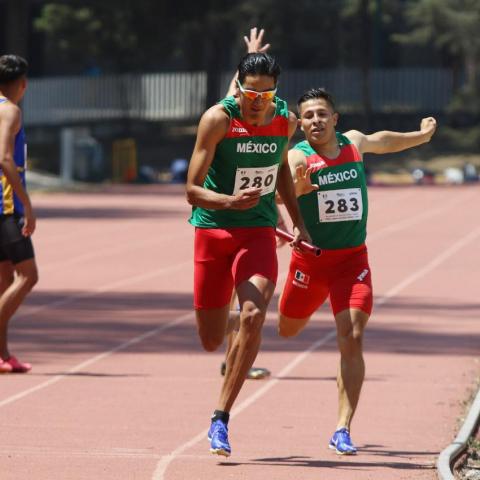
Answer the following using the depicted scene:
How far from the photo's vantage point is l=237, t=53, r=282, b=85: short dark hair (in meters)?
8.52

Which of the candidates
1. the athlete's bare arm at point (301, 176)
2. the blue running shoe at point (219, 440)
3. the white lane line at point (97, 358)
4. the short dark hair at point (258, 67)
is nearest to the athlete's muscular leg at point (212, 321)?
the blue running shoe at point (219, 440)

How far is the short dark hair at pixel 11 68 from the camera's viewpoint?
11.3 m

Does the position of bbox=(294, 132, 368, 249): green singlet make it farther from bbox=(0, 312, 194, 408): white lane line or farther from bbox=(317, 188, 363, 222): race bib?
bbox=(0, 312, 194, 408): white lane line

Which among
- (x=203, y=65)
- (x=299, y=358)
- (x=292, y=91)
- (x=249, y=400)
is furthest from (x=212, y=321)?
(x=203, y=65)

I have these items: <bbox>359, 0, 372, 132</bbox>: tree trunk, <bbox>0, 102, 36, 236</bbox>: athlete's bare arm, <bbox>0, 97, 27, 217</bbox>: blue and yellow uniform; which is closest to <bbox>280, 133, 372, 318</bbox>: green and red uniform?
<bbox>0, 102, 36, 236</bbox>: athlete's bare arm

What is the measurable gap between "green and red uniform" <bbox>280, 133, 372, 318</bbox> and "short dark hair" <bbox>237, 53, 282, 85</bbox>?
810 mm

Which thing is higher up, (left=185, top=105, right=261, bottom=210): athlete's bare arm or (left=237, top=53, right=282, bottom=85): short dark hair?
(left=237, top=53, right=282, bottom=85): short dark hair

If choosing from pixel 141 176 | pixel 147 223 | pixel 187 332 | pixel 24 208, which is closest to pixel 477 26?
pixel 141 176

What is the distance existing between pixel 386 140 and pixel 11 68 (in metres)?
3.00

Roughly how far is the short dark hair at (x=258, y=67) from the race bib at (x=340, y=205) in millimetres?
883

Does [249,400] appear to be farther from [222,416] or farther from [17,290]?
[222,416]

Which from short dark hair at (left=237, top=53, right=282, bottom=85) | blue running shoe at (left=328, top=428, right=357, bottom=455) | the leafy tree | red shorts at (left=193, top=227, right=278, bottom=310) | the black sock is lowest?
the leafy tree

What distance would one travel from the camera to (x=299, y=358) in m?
13.2

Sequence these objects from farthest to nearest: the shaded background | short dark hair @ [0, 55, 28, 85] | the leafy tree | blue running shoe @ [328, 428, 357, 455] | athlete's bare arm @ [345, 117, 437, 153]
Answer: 1. the leafy tree
2. the shaded background
3. short dark hair @ [0, 55, 28, 85]
4. athlete's bare arm @ [345, 117, 437, 153]
5. blue running shoe @ [328, 428, 357, 455]
